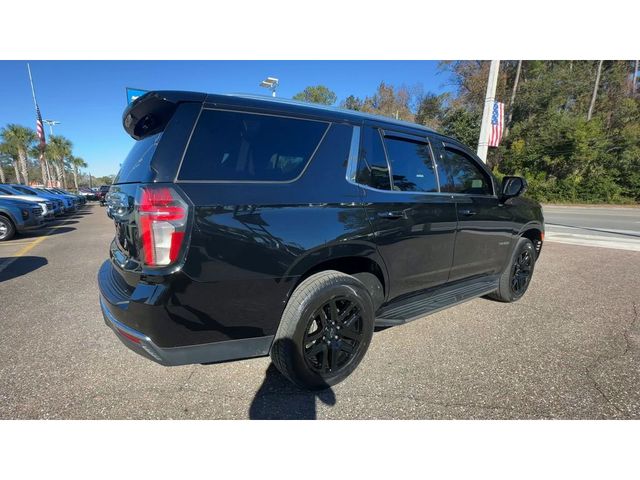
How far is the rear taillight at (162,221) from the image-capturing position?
1.66 m

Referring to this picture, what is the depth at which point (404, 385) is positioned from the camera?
230 centimetres

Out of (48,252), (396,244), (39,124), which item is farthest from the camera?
(39,124)

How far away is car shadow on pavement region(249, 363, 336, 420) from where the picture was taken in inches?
78.9

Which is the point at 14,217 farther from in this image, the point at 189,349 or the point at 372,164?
the point at 372,164

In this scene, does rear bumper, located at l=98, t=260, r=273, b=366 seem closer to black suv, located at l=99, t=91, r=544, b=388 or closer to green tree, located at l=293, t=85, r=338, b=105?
black suv, located at l=99, t=91, r=544, b=388

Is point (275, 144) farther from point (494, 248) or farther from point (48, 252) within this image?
point (48, 252)

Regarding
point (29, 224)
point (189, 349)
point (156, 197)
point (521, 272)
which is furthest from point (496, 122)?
point (29, 224)

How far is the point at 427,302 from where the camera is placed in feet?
9.04

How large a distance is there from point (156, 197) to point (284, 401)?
61.0 inches

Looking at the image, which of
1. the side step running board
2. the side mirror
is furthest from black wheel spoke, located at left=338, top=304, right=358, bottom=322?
the side mirror

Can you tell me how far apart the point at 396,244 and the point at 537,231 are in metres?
2.83

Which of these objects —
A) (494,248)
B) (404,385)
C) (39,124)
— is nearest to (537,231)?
(494,248)

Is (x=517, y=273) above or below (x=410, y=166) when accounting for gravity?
below

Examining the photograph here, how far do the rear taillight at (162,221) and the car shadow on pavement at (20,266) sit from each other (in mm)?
4838
